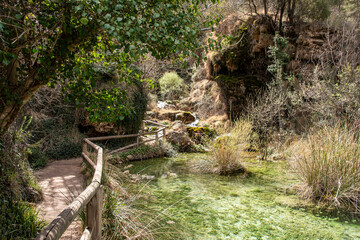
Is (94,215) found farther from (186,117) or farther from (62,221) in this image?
(186,117)

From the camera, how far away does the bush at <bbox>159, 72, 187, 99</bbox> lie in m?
22.1

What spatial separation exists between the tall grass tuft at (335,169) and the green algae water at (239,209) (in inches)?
16.0

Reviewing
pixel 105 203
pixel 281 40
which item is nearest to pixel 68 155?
pixel 105 203

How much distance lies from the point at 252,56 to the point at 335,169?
10.0 m

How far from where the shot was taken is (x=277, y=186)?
600 cm

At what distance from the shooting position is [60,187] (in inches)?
195

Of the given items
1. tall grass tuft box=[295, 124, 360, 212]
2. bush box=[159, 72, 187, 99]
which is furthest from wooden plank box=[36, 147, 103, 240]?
bush box=[159, 72, 187, 99]

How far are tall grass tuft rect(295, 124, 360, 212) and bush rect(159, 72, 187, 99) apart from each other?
17929 mm

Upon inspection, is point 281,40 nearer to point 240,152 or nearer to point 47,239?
point 240,152

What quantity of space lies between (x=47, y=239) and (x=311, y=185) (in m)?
4.83

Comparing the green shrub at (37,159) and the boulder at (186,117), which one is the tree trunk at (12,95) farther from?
the boulder at (186,117)

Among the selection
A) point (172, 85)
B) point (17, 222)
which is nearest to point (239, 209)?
point (17, 222)

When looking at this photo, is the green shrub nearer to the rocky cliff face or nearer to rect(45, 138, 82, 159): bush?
rect(45, 138, 82, 159): bush

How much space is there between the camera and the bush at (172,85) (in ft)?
72.5
